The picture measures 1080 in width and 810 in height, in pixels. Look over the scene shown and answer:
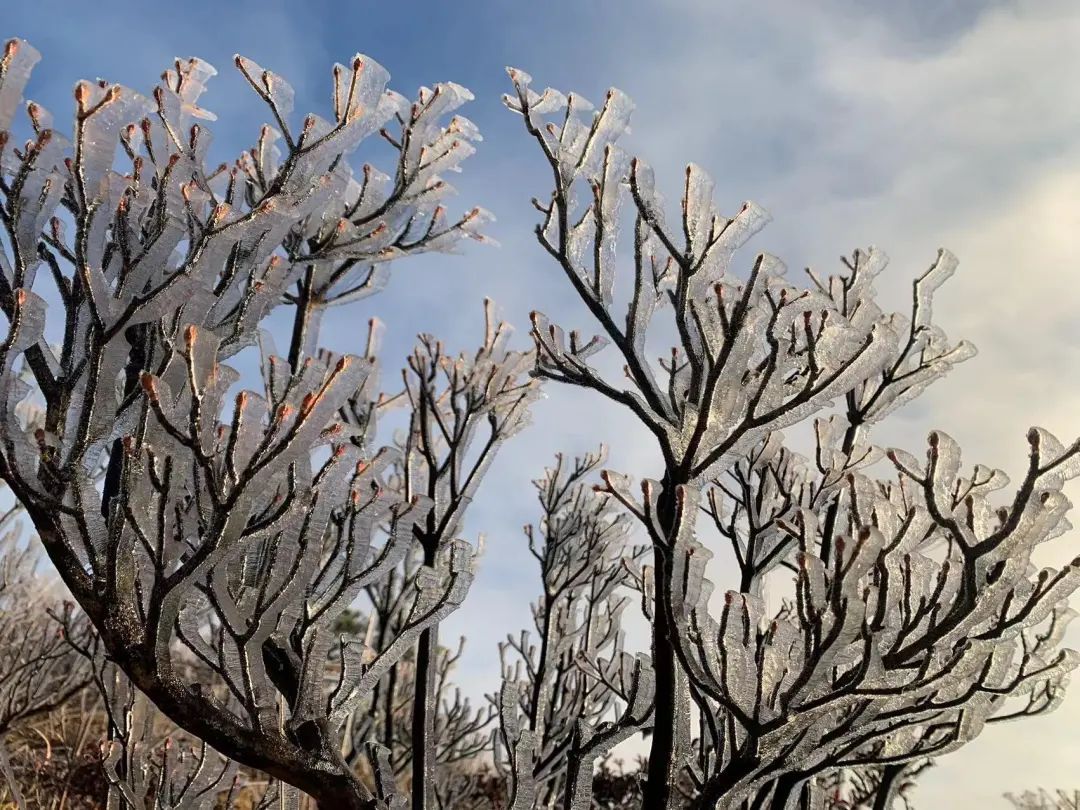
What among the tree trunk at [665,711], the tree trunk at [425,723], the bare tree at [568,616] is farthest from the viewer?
the bare tree at [568,616]

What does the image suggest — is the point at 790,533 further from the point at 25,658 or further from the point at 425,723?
the point at 25,658

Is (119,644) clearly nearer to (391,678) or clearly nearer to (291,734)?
(291,734)

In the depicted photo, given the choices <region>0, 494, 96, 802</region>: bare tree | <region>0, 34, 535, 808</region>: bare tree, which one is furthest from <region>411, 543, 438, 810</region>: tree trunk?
<region>0, 494, 96, 802</region>: bare tree

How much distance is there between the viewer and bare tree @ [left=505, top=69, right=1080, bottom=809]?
88.3 inches

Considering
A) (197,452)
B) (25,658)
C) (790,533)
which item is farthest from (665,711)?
(25,658)

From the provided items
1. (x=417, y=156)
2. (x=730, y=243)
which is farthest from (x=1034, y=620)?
(x=417, y=156)

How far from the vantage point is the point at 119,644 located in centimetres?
227

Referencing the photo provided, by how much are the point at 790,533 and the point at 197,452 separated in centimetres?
163

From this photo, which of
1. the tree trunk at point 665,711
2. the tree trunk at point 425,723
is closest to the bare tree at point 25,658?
the tree trunk at point 425,723

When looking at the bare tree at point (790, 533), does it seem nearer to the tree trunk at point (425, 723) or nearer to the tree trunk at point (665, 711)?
the tree trunk at point (665, 711)

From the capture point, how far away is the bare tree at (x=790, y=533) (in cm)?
224

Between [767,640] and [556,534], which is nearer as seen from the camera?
[767,640]

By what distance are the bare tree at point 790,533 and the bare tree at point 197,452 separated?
686mm

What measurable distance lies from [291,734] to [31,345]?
49.5 inches
